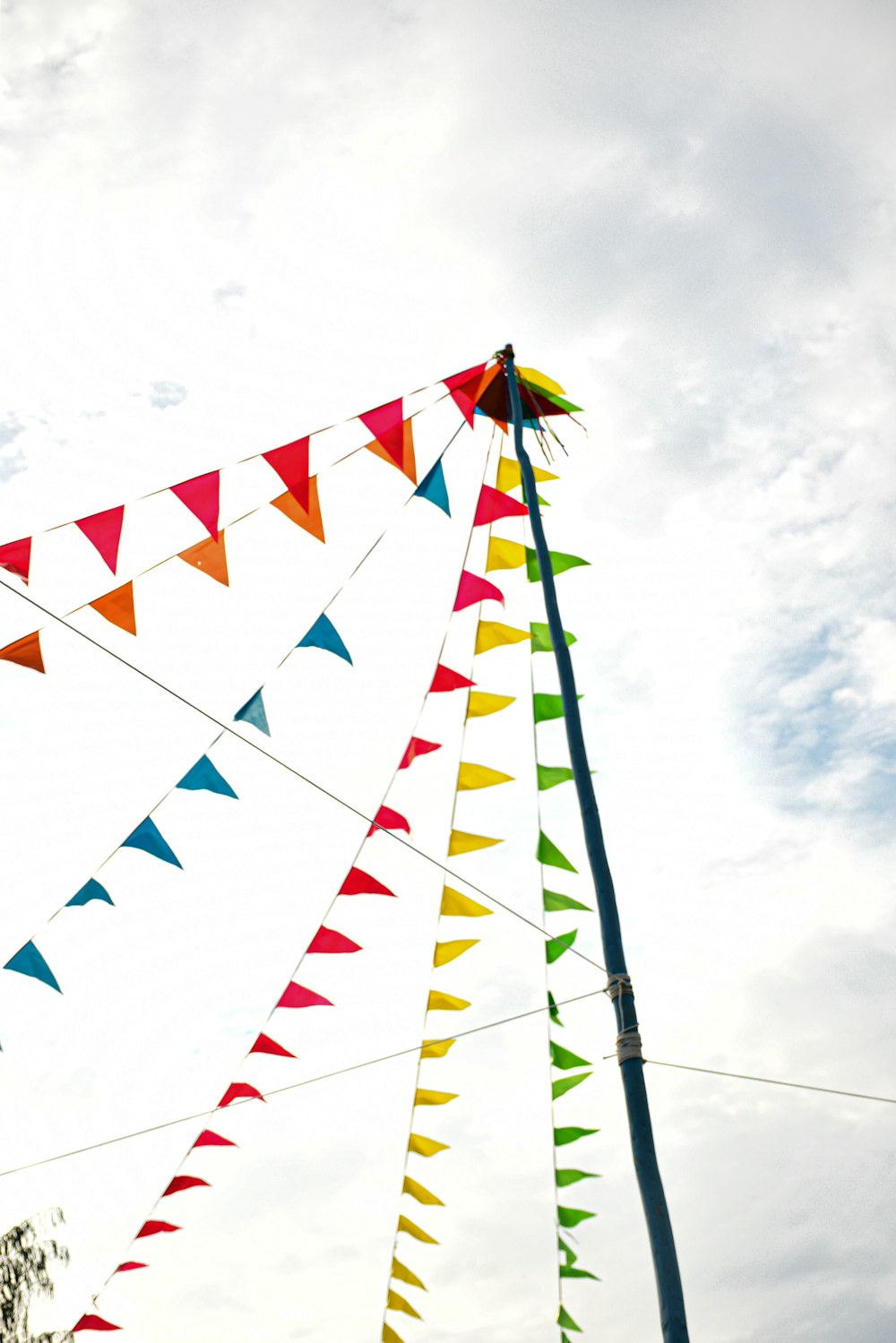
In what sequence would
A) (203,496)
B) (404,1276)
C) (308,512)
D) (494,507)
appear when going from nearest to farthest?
(203,496), (308,512), (494,507), (404,1276)

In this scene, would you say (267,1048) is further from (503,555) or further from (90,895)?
(503,555)

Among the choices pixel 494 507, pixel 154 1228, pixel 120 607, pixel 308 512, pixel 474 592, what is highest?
pixel 494 507

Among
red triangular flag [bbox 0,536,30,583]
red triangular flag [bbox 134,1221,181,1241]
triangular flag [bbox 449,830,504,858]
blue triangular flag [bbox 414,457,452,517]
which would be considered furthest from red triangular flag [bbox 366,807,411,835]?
red triangular flag [bbox 134,1221,181,1241]

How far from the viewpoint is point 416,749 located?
6.49m

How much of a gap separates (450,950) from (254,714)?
238 cm

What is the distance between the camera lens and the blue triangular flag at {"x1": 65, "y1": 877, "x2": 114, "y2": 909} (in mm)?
5746

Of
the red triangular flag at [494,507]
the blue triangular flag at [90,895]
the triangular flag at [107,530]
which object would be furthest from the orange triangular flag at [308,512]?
the blue triangular flag at [90,895]

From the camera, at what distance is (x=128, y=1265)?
7.37 m

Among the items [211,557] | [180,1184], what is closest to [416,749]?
[211,557]

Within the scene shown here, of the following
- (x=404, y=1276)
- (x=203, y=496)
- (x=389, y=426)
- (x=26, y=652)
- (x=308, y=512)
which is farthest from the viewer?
(x=404, y=1276)

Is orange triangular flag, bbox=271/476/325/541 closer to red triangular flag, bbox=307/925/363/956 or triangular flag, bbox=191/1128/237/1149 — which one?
red triangular flag, bbox=307/925/363/956

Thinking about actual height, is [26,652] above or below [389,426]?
below

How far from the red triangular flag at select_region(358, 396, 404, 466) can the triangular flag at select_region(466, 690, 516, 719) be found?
1.53 m

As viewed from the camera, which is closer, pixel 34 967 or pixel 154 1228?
pixel 34 967
